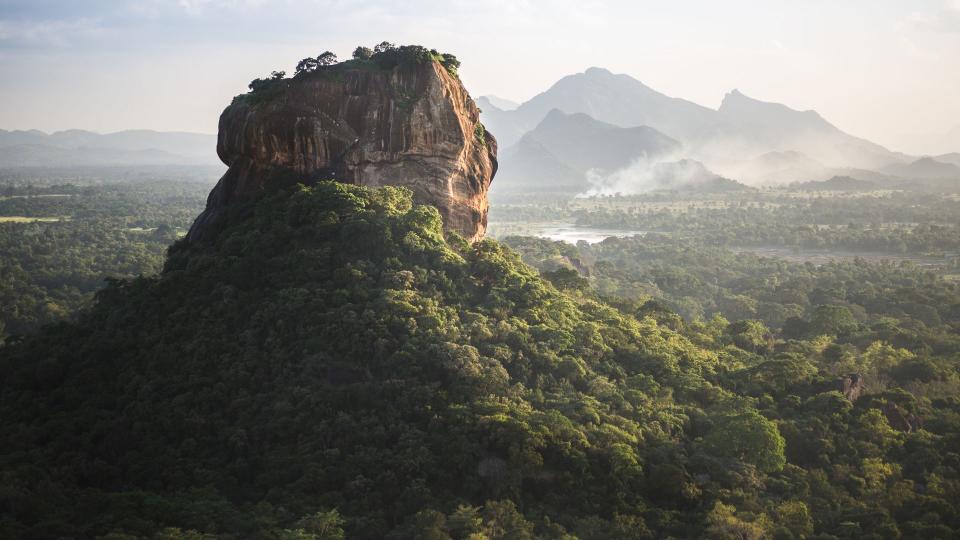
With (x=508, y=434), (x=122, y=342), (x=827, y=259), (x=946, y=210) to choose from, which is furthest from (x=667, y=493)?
(x=946, y=210)

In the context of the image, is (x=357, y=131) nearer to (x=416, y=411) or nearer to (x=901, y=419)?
(x=416, y=411)

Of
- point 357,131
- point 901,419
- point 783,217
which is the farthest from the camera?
point 783,217

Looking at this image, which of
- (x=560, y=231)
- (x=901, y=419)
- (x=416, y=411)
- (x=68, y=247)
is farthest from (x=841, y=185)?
(x=416, y=411)

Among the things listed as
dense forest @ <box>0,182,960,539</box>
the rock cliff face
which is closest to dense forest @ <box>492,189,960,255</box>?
dense forest @ <box>0,182,960,539</box>

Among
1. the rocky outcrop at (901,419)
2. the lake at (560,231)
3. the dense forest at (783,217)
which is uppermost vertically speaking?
the dense forest at (783,217)

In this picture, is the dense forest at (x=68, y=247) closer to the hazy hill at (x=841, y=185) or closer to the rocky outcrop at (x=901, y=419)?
the rocky outcrop at (x=901, y=419)

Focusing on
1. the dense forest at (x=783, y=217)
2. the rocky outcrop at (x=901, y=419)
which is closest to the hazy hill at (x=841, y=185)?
the dense forest at (x=783, y=217)

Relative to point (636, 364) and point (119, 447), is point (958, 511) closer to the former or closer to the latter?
point (636, 364)
